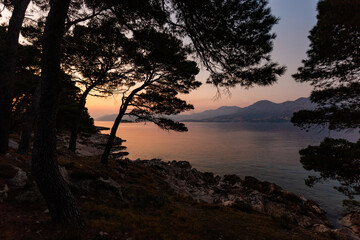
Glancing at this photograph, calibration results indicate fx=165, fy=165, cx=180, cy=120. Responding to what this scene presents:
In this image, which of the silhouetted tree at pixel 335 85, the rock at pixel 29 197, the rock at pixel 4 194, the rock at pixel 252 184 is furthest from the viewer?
the rock at pixel 252 184

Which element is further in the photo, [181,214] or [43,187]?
[181,214]

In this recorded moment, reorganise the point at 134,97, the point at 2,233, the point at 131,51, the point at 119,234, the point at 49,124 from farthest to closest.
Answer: the point at 134,97
the point at 131,51
the point at 119,234
the point at 49,124
the point at 2,233

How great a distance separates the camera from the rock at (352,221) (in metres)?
11.3

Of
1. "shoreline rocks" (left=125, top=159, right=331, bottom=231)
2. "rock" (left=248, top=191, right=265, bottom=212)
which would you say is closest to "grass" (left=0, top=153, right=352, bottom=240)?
"shoreline rocks" (left=125, top=159, right=331, bottom=231)

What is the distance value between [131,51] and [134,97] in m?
5.79

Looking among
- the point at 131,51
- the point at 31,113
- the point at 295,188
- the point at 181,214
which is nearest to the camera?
the point at 181,214

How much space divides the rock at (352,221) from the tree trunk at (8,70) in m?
21.4

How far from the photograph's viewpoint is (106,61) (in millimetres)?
12500

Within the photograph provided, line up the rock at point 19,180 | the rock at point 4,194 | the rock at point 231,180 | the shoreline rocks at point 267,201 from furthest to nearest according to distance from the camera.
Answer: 1. the rock at point 231,180
2. the shoreline rocks at point 267,201
3. the rock at point 19,180
4. the rock at point 4,194

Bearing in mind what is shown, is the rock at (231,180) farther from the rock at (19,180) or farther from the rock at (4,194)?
the rock at (4,194)

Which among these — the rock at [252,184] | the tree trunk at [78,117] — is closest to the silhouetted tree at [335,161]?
the rock at [252,184]

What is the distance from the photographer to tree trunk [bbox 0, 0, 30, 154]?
7.95 metres

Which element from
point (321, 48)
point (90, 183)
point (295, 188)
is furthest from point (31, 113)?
point (295, 188)

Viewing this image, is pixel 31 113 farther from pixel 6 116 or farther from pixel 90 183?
pixel 90 183
